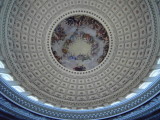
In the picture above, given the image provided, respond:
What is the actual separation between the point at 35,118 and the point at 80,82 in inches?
408

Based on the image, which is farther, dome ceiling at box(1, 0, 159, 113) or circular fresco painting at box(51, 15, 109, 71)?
circular fresco painting at box(51, 15, 109, 71)

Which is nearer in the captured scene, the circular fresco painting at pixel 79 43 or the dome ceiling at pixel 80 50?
the dome ceiling at pixel 80 50

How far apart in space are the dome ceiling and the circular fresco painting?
14 centimetres

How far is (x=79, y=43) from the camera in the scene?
23.5m

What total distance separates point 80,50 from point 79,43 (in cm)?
103

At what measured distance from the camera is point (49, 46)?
2333cm

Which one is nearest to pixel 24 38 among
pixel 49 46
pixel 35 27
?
pixel 35 27

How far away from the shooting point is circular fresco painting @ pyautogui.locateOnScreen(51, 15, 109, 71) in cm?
2273

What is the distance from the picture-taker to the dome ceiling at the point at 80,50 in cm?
1989

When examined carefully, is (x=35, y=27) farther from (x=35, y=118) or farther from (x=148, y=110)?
(x=148, y=110)

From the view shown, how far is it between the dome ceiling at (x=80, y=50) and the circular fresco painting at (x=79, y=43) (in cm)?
14

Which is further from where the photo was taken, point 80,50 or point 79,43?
point 80,50

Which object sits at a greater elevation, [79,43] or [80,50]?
[79,43]

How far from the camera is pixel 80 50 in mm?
23766
